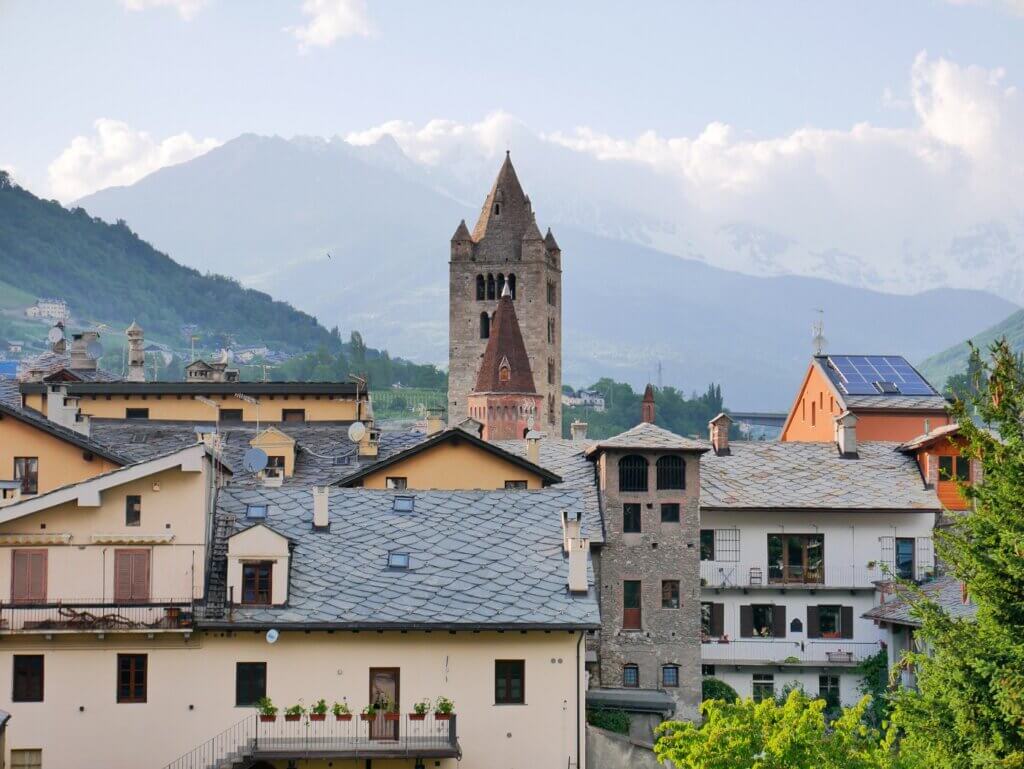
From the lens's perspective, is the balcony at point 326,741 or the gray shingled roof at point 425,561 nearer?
the balcony at point 326,741

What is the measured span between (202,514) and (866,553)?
30610 mm

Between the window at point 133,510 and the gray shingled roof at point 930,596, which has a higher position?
the window at point 133,510

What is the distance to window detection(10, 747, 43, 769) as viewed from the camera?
149 feet

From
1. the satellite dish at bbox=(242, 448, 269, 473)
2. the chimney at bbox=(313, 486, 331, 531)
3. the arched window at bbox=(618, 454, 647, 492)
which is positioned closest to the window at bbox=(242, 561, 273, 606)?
the chimney at bbox=(313, 486, 331, 531)

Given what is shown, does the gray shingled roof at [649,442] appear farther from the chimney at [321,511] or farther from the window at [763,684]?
the chimney at [321,511]

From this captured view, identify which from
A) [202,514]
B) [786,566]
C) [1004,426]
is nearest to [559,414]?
[786,566]

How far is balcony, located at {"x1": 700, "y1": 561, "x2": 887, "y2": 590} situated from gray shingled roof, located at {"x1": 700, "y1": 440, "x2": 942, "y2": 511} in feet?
7.34

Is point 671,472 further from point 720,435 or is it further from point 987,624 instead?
point 987,624

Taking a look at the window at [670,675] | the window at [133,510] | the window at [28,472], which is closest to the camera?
the window at [133,510]

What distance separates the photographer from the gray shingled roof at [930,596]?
57.5m

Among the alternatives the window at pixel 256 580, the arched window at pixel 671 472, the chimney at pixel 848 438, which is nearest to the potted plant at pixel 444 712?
the window at pixel 256 580

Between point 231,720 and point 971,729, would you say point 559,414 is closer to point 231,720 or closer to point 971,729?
point 231,720

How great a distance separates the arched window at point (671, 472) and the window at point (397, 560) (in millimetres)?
16947

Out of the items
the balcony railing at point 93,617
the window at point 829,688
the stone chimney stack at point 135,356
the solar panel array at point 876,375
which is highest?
the stone chimney stack at point 135,356
